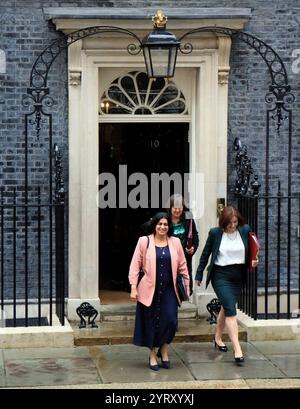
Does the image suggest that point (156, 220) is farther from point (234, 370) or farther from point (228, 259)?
point (234, 370)

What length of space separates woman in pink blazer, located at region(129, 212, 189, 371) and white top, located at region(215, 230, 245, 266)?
0.49m

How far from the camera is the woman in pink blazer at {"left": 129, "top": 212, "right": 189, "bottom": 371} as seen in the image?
9930mm

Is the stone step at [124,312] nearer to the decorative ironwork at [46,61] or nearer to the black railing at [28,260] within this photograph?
the black railing at [28,260]

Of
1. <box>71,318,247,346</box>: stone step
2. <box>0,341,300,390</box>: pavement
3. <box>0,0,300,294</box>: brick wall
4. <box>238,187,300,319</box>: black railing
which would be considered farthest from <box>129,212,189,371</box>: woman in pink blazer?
<box>0,0,300,294</box>: brick wall

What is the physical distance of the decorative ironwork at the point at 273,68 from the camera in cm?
1132

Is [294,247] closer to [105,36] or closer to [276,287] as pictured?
[276,287]

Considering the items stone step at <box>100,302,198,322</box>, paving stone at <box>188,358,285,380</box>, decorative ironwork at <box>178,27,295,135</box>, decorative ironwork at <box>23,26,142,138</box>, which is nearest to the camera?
paving stone at <box>188,358,285,380</box>

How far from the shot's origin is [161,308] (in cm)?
999

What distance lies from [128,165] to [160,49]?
271 cm

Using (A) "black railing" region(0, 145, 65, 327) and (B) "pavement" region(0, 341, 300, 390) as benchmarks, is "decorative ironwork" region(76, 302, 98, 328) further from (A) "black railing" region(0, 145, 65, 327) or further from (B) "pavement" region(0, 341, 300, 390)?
(B) "pavement" region(0, 341, 300, 390)

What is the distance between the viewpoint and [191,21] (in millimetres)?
11688

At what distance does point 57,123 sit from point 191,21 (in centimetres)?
196

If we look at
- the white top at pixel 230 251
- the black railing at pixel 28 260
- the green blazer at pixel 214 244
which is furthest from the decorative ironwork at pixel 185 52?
the white top at pixel 230 251

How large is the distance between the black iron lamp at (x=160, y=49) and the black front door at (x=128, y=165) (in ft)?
6.18
